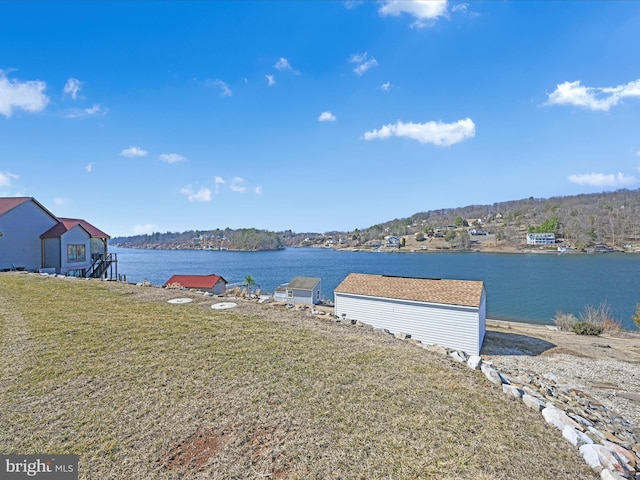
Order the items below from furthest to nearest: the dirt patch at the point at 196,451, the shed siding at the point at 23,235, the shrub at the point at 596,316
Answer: the shrub at the point at 596,316 → the shed siding at the point at 23,235 → the dirt patch at the point at 196,451

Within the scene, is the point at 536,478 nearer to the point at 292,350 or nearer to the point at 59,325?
the point at 292,350

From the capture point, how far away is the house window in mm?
19547

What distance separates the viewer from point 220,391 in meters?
4.31

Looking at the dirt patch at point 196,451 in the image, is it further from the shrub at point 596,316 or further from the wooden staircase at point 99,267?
the shrub at point 596,316

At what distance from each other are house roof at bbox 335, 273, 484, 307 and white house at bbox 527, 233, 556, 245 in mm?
89181

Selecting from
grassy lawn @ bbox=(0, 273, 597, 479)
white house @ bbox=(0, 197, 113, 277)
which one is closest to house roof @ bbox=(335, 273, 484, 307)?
grassy lawn @ bbox=(0, 273, 597, 479)

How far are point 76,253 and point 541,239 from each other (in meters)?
101

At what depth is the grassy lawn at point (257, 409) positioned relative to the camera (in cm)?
311

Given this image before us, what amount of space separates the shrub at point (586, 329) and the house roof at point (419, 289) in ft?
36.7

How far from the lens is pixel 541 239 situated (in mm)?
87375

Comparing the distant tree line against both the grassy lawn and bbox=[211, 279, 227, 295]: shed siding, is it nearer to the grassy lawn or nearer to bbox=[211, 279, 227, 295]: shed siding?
bbox=[211, 279, 227, 295]: shed siding

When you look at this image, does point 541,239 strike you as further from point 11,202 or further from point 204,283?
point 11,202

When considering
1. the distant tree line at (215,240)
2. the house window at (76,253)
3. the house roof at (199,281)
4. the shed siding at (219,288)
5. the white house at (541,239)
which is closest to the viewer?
the house window at (76,253)

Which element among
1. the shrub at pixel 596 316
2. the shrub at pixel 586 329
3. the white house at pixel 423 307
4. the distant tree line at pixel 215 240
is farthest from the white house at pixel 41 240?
the distant tree line at pixel 215 240
